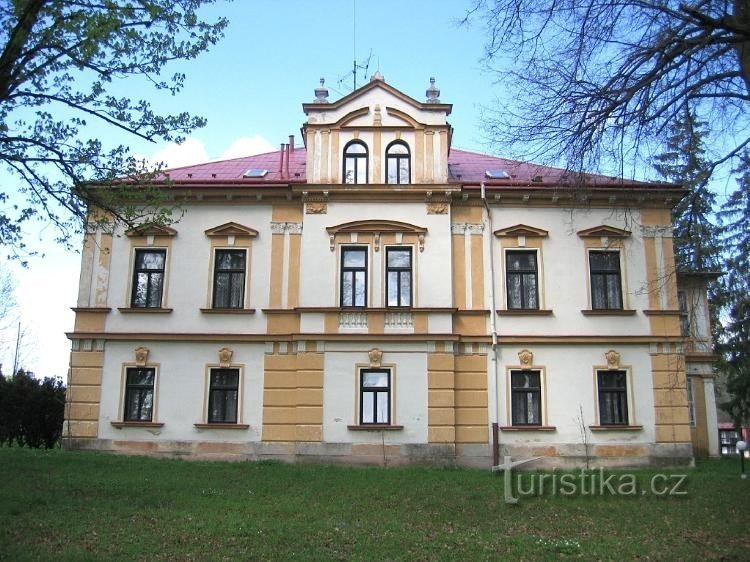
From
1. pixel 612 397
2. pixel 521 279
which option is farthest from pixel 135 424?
pixel 612 397

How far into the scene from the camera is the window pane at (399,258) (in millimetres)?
20859

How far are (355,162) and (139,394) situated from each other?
30.2ft

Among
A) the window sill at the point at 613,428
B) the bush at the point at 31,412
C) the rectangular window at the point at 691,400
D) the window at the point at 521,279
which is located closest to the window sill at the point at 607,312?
the window at the point at 521,279

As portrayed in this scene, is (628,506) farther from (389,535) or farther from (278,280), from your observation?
(278,280)

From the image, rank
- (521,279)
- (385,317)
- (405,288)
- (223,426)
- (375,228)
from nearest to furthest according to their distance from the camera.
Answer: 1. (223,426)
2. (385,317)
3. (405,288)
4. (375,228)
5. (521,279)

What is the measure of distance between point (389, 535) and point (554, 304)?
11.1 meters

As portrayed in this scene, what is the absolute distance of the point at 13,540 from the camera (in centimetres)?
1041

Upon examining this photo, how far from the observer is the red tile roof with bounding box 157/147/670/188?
2141 cm

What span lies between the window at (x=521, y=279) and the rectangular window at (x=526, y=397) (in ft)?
6.60

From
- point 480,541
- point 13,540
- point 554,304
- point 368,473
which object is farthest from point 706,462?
point 13,540

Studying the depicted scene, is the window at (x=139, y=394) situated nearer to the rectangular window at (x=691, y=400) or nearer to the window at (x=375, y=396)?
the window at (x=375, y=396)

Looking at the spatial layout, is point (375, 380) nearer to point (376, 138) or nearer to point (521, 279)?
point (521, 279)

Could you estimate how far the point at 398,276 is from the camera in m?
20.8

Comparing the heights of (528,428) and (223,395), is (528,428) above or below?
below
